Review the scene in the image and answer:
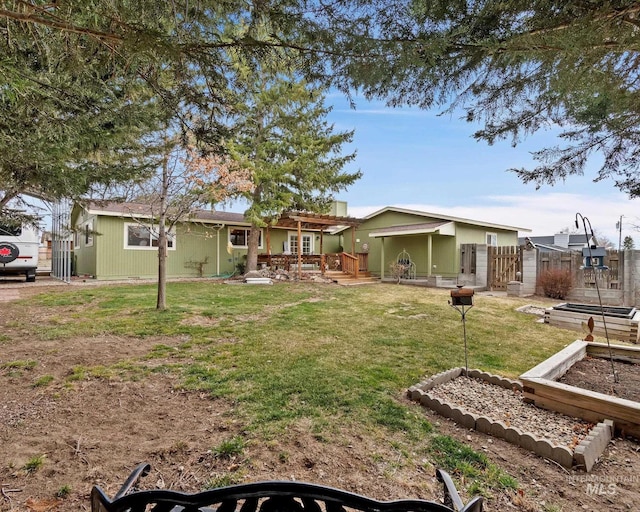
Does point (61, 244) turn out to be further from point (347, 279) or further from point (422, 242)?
point (422, 242)

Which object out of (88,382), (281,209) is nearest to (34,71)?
(88,382)

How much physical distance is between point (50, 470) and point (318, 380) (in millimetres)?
2202

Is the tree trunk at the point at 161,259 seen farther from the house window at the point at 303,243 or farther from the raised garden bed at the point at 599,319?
the house window at the point at 303,243

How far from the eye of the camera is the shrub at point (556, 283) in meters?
10.2

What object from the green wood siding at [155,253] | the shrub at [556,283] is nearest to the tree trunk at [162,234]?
the green wood siding at [155,253]

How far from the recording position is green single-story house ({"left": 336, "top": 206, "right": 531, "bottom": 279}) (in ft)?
48.7

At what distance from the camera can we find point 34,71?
10.1 ft

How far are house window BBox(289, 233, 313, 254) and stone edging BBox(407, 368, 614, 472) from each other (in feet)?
48.8

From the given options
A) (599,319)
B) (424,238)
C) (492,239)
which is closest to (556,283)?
(599,319)

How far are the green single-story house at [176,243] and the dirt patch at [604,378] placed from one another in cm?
1011

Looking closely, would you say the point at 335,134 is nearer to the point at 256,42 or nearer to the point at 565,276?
the point at 565,276

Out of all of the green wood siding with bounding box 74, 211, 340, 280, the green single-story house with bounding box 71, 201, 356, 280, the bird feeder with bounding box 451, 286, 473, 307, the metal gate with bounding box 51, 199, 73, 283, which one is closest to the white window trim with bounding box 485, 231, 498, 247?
the green single-story house with bounding box 71, 201, 356, 280

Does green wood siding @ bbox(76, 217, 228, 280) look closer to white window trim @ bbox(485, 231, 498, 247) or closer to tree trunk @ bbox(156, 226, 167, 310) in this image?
tree trunk @ bbox(156, 226, 167, 310)

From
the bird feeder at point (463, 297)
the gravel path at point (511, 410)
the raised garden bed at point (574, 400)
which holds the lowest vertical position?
the gravel path at point (511, 410)
